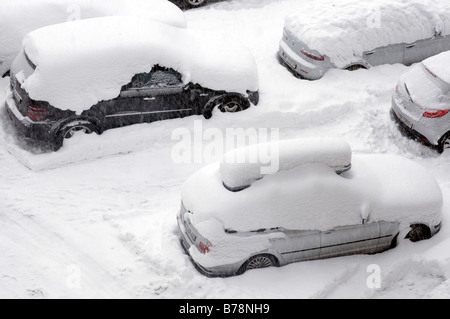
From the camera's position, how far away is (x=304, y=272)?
7609 mm

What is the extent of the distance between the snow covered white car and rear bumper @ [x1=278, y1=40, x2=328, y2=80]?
1346mm

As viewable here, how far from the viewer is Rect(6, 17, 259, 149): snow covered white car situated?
9.48 metres

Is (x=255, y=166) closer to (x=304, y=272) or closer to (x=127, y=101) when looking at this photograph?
(x=304, y=272)

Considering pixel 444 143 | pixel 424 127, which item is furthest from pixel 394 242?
pixel 444 143

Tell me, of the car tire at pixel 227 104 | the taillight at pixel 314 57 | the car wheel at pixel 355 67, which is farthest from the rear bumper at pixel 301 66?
the car tire at pixel 227 104

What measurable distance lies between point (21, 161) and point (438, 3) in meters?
9.09

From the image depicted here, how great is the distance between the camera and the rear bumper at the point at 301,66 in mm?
11547

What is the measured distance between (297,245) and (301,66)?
513cm

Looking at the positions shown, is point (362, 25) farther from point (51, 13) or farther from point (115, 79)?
point (51, 13)

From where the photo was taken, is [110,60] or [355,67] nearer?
[110,60]

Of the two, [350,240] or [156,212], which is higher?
[350,240]

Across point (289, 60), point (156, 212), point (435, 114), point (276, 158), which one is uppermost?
point (276, 158)

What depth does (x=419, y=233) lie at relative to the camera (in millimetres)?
8164
